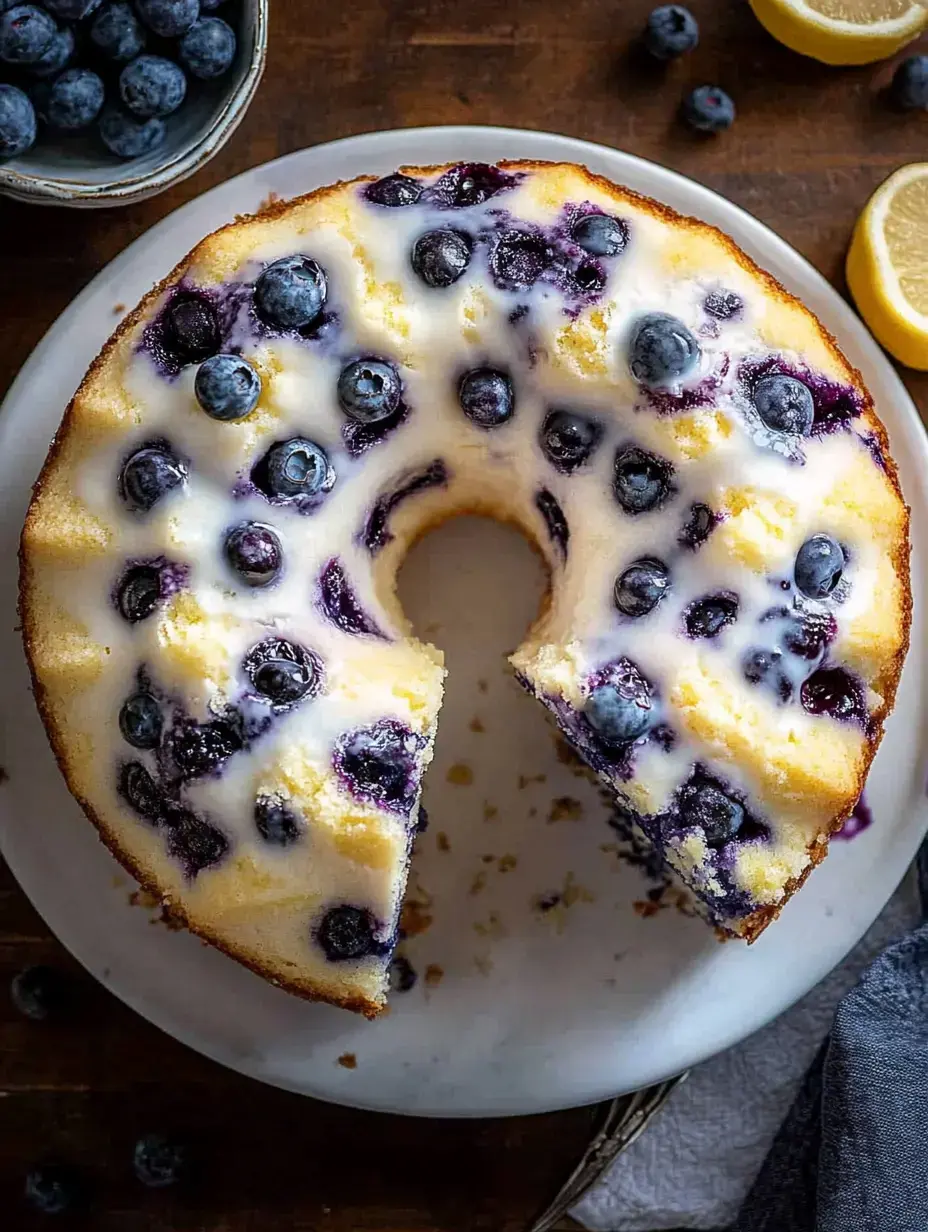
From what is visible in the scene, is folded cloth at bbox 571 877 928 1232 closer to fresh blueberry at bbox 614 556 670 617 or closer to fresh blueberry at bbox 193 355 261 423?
fresh blueberry at bbox 614 556 670 617

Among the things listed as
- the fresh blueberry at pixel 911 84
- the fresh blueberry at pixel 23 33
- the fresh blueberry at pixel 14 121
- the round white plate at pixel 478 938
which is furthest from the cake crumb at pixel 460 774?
the fresh blueberry at pixel 911 84

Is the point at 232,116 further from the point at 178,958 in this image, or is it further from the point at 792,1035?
the point at 792,1035

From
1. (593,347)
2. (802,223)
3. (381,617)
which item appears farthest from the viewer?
(802,223)

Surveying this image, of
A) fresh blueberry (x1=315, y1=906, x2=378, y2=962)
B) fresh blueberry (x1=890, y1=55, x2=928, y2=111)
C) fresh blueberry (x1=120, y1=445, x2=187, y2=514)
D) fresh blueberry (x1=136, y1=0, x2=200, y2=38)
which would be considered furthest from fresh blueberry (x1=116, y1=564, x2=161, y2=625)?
fresh blueberry (x1=890, y1=55, x2=928, y2=111)

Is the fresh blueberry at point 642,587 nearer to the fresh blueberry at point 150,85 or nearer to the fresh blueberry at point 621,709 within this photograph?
the fresh blueberry at point 621,709

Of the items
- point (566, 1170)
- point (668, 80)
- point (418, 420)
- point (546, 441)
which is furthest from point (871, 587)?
point (566, 1170)

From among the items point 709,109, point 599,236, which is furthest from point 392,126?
point 599,236
